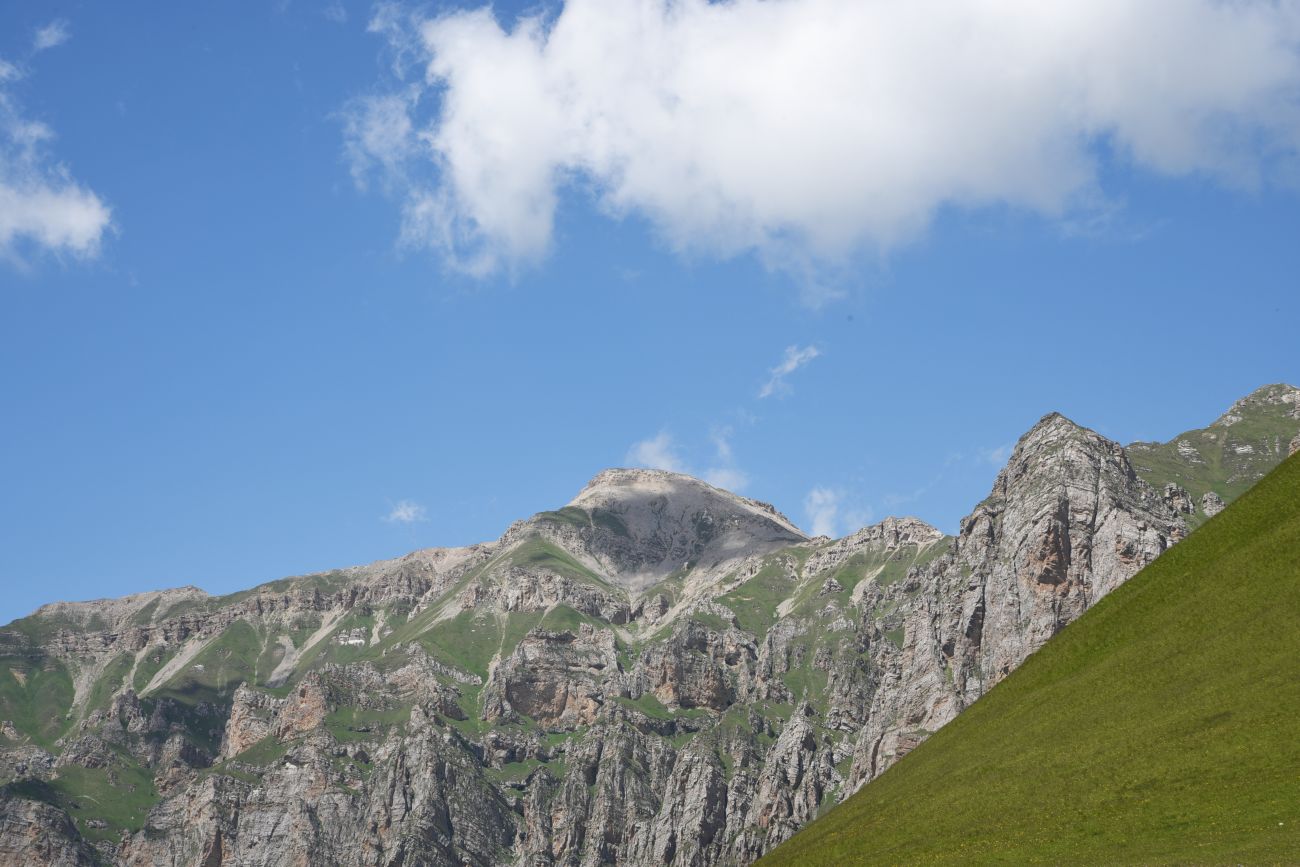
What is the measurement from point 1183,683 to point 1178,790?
20350 millimetres

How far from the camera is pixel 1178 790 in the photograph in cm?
9825

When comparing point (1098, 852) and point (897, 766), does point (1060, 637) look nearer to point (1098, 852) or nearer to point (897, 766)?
point (897, 766)

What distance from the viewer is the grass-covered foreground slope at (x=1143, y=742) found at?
93.0 m

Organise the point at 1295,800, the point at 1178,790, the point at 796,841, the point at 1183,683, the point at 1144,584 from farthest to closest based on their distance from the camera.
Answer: the point at 1144,584 < the point at 796,841 < the point at 1183,683 < the point at 1178,790 < the point at 1295,800

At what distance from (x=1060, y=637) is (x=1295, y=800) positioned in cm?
5777

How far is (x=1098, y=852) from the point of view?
9256cm

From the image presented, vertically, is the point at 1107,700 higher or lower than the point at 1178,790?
higher

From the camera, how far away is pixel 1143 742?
11012 centimetres

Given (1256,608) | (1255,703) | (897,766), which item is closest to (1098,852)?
(1255,703)

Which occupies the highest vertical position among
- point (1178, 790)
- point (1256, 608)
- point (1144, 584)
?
point (1144, 584)

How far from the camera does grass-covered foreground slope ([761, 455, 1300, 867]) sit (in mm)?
93000

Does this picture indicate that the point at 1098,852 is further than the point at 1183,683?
No

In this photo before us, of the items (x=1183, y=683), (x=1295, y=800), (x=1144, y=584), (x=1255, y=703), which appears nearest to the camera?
(x=1295, y=800)

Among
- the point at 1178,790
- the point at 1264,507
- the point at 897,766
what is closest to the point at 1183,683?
the point at 1178,790
